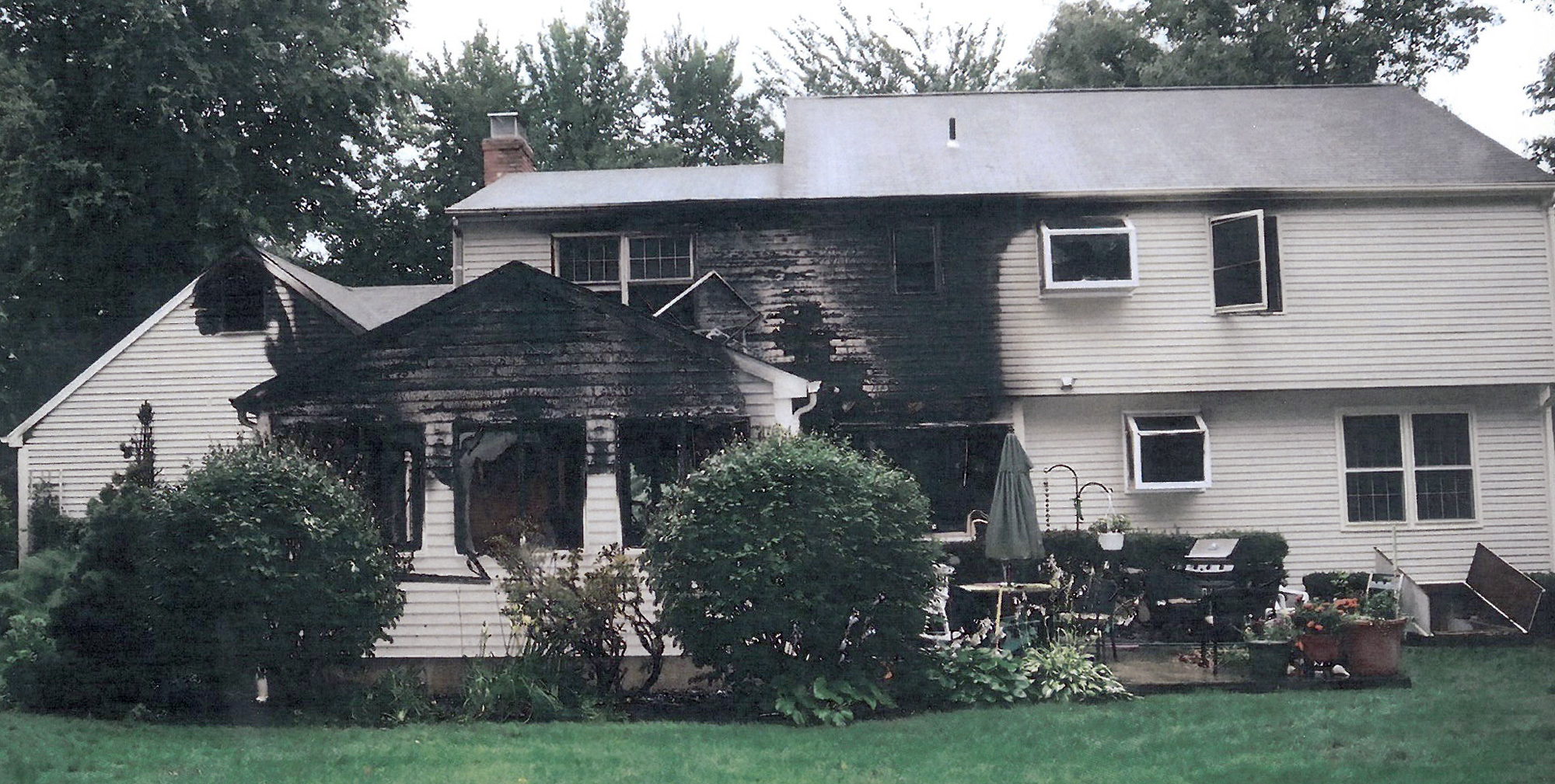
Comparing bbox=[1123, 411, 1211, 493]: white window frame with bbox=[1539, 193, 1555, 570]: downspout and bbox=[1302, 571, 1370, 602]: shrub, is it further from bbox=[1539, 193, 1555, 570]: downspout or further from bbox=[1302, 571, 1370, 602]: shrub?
bbox=[1539, 193, 1555, 570]: downspout

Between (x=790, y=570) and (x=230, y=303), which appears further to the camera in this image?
(x=230, y=303)

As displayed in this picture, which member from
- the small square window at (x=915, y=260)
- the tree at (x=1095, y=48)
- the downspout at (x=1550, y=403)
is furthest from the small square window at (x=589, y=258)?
the tree at (x=1095, y=48)

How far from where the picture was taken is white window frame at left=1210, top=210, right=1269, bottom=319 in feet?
53.1

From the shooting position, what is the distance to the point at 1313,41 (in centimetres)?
2573

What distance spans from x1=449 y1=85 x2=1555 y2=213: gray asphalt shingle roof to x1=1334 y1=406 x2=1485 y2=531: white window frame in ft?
9.73

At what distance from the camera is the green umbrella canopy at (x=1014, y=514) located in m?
12.7

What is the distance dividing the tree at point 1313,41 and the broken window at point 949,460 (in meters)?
12.7

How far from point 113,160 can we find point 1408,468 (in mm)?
22646

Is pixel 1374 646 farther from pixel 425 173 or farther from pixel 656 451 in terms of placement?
pixel 425 173

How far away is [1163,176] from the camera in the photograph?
55.5 ft

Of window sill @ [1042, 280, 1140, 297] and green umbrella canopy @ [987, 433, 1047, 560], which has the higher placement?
window sill @ [1042, 280, 1140, 297]

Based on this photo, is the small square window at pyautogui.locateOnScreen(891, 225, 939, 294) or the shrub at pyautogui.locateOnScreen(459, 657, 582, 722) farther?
the small square window at pyautogui.locateOnScreen(891, 225, 939, 294)

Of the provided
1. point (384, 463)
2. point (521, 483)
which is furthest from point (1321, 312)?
point (384, 463)

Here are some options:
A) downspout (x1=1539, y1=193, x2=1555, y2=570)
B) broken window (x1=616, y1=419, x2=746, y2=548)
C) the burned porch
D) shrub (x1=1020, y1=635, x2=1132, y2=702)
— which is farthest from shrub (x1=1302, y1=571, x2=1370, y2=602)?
broken window (x1=616, y1=419, x2=746, y2=548)
